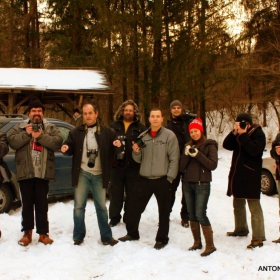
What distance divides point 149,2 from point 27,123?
49.8 ft

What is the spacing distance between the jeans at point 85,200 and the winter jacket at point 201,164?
3.92 ft

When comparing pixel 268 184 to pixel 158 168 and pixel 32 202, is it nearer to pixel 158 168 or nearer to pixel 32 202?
pixel 158 168

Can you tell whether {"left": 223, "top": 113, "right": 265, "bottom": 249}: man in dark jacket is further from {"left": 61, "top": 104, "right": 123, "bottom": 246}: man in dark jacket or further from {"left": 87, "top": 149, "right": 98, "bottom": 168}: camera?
{"left": 87, "top": 149, "right": 98, "bottom": 168}: camera

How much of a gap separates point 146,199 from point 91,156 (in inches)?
39.7

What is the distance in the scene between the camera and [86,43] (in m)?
20.3

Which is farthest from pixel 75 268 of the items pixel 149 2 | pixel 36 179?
pixel 149 2

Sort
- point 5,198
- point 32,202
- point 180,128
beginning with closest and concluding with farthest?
point 32,202 → point 180,128 → point 5,198

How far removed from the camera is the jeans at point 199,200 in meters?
4.30

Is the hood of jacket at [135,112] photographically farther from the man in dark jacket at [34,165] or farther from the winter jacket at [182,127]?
the man in dark jacket at [34,165]

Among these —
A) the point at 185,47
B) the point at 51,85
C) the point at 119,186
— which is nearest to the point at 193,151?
the point at 119,186

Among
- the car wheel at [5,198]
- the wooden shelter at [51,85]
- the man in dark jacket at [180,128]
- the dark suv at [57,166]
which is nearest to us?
the man in dark jacket at [180,128]

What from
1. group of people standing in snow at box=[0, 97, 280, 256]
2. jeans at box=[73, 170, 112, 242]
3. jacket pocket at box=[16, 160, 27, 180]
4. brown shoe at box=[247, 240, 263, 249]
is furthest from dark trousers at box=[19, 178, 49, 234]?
brown shoe at box=[247, 240, 263, 249]

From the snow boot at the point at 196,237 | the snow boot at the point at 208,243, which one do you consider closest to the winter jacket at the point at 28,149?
the snow boot at the point at 196,237

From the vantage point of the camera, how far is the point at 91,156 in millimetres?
4465
